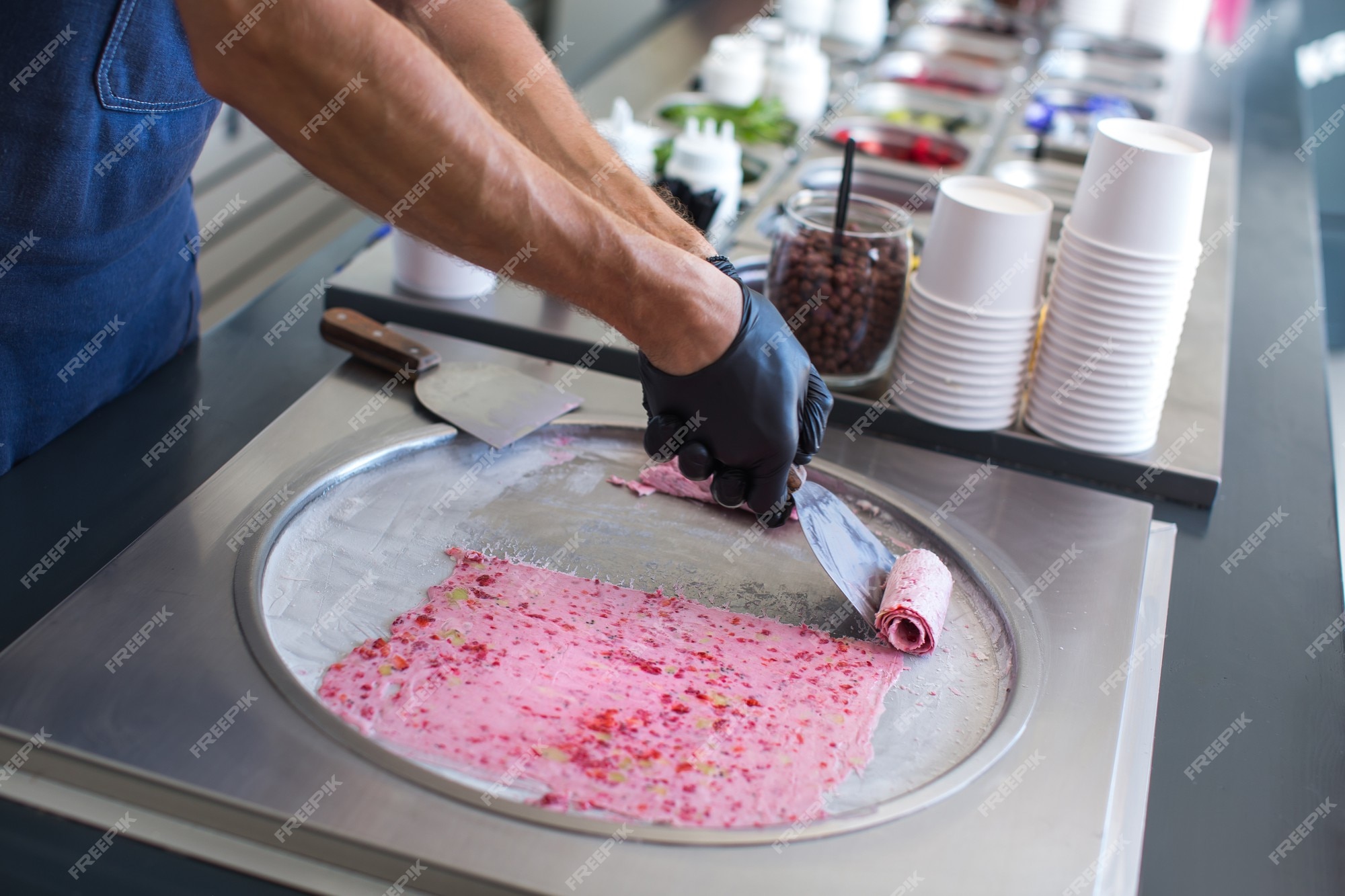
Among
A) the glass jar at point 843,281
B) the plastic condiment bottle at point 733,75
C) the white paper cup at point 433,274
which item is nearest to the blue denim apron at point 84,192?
the white paper cup at point 433,274

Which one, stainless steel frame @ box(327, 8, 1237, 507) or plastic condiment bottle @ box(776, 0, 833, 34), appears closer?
stainless steel frame @ box(327, 8, 1237, 507)

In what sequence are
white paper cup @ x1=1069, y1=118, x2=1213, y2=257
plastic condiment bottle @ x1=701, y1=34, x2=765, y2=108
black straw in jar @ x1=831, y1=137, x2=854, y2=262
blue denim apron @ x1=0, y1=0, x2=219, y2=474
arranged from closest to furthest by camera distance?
blue denim apron @ x1=0, y1=0, x2=219, y2=474 → white paper cup @ x1=1069, y1=118, x2=1213, y2=257 → black straw in jar @ x1=831, y1=137, x2=854, y2=262 → plastic condiment bottle @ x1=701, y1=34, x2=765, y2=108

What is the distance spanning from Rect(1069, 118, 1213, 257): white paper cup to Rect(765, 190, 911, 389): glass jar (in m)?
0.24

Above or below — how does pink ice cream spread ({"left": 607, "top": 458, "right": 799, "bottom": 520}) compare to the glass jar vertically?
below

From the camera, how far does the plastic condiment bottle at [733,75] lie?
246 centimetres

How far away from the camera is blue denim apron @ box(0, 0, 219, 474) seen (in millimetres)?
1026

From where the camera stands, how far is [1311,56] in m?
4.25

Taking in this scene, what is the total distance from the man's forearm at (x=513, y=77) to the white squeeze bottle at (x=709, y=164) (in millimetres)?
510

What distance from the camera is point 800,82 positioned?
248 cm

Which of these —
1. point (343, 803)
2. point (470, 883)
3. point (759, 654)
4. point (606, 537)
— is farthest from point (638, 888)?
point (606, 537)

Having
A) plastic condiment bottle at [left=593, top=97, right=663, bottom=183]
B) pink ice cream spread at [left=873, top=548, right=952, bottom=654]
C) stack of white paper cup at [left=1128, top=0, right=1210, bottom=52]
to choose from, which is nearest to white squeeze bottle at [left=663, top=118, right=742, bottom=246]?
plastic condiment bottle at [left=593, top=97, right=663, bottom=183]

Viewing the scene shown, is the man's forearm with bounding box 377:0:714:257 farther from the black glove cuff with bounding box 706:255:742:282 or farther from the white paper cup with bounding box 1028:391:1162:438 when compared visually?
the white paper cup with bounding box 1028:391:1162:438

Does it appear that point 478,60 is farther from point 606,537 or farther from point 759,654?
point 759,654

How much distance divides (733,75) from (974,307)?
1285 mm
